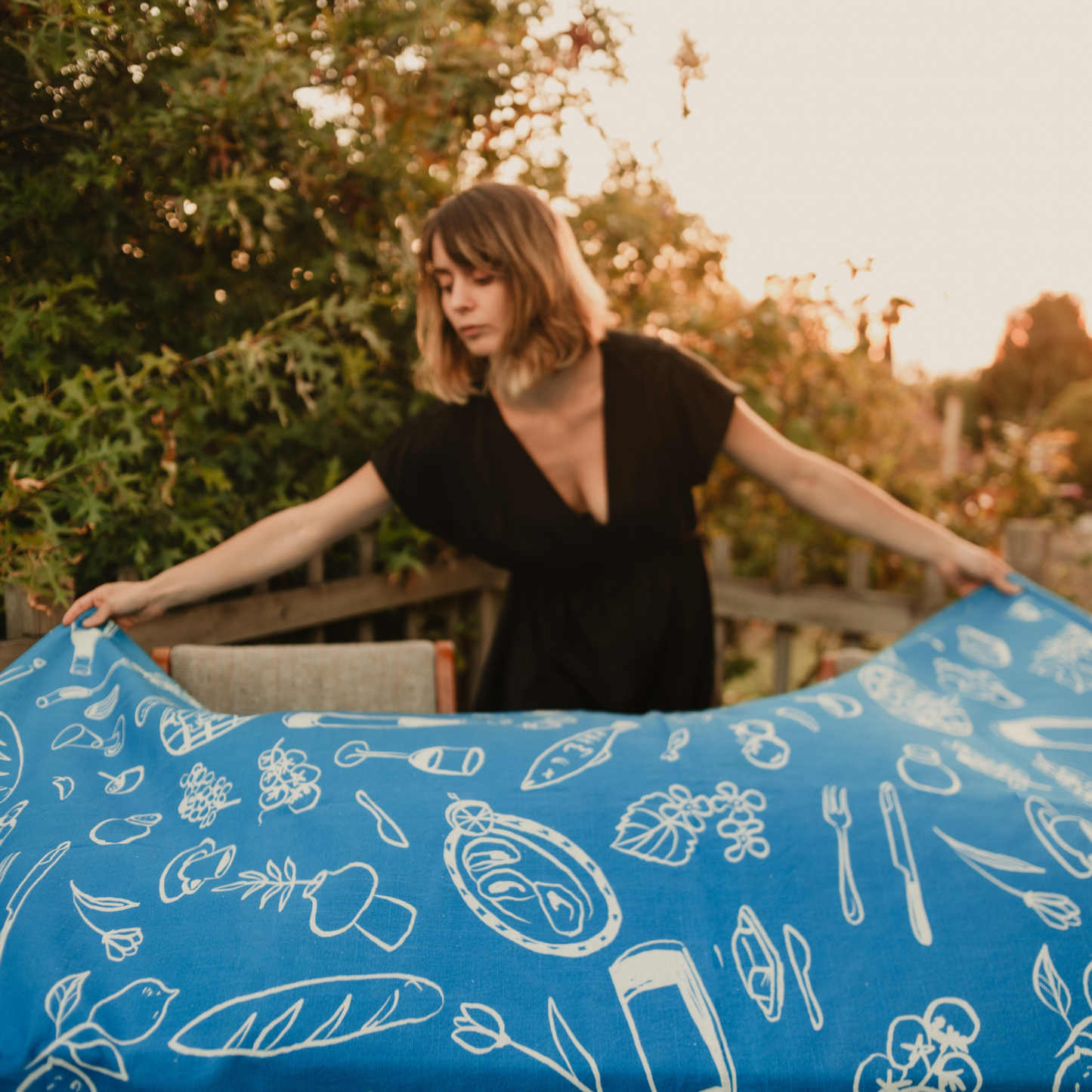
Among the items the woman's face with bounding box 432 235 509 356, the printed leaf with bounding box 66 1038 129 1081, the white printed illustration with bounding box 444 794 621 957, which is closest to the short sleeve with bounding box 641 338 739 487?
the woman's face with bounding box 432 235 509 356

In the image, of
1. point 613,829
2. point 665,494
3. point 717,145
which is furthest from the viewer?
point 717,145

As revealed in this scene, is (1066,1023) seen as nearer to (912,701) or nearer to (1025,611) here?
(912,701)

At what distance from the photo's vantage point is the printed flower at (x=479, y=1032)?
84 centimetres

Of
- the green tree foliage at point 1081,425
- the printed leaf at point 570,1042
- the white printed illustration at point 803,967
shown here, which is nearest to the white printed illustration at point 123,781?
the printed leaf at point 570,1042

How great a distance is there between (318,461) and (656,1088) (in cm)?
172

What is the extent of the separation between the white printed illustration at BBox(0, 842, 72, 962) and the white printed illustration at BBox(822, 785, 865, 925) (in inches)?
40.6

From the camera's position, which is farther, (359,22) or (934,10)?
(934,10)

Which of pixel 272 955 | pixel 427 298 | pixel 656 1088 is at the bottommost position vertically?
pixel 656 1088

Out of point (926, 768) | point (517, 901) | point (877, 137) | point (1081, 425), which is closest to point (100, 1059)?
point (517, 901)

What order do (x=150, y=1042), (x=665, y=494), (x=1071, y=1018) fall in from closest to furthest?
1. (x=150, y=1042)
2. (x=1071, y=1018)
3. (x=665, y=494)

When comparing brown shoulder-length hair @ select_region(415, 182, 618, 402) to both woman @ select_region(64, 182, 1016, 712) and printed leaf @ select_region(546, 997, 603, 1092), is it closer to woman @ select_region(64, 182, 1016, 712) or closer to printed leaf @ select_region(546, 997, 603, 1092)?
woman @ select_region(64, 182, 1016, 712)

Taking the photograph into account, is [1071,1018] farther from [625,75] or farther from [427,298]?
[625,75]

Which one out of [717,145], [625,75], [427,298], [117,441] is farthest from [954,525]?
[117,441]

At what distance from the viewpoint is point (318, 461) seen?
6.98 ft
